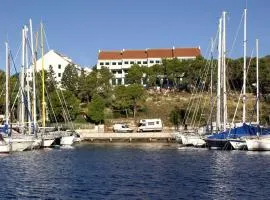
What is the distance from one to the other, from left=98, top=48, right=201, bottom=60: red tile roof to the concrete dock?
63186 mm

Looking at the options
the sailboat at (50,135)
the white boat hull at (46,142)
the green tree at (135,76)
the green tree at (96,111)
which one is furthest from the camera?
the green tree at (135,76)

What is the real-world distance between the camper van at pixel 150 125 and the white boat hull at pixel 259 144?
116ft

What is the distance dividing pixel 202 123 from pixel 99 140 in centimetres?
2019

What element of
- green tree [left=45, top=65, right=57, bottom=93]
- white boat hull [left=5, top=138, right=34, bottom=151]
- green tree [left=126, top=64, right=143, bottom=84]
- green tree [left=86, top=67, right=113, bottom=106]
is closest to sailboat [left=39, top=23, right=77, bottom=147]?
white boat hull [left=5, top=138, right=34, bottom=151]

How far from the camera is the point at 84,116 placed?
104 metres

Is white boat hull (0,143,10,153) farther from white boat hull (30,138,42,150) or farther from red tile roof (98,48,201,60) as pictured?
red tile roof (98,48,201,60)

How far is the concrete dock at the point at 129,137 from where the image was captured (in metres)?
85.6

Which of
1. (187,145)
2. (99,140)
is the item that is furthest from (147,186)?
(99,140)

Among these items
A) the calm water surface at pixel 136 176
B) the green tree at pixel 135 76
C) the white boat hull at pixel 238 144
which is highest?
the green tree at pixel 135 76

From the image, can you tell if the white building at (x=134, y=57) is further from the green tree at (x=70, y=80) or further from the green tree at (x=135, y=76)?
the green tree at (x=70, y=80)

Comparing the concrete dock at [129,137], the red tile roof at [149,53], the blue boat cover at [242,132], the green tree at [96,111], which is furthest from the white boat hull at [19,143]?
the red tile roof at [149,53]

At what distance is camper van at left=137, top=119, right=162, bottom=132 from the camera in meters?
95.3

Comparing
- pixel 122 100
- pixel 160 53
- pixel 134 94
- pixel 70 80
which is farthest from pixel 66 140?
pixel 160 53

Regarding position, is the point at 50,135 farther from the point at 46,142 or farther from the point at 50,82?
the point at 50,82
